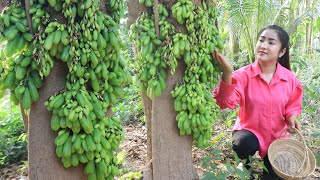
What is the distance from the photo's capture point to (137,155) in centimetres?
413

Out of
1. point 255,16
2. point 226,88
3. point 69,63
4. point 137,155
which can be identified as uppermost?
point 255,16

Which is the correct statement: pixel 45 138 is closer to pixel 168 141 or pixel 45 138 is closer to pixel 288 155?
pixel 168 141

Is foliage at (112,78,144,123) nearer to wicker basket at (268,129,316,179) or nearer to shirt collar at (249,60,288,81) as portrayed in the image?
shirt collar at (249,60,288,81)

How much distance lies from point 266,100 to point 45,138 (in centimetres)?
188

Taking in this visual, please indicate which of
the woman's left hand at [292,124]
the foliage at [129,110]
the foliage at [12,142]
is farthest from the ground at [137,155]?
the woman's left hand at [292,124]

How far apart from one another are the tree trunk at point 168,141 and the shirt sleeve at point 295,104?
3.26ft

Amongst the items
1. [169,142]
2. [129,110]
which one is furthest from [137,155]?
[169,142]

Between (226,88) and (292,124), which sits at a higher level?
(226,88)

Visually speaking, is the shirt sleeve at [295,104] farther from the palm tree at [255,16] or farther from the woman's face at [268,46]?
the palm tree at [255,16]

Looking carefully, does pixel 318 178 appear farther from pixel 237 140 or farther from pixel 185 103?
pixel 185 103

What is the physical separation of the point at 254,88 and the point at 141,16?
1236mm

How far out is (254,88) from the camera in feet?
10.4

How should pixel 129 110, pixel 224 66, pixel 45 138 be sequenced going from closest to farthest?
pixel 45 138
pixel 224 66
pixel 129 110

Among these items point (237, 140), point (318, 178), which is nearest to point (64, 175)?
point (237, 140)
